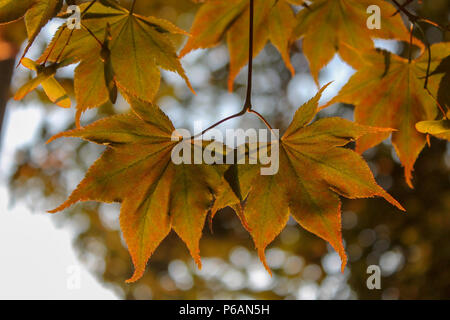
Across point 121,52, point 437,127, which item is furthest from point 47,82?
point 437,127

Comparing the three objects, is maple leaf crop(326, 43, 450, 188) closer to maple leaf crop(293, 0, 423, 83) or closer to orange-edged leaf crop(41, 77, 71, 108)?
maple leaf crop(293, 0, 423, 83)

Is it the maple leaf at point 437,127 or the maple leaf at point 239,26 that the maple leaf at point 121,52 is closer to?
the maple leaf at point 239,26

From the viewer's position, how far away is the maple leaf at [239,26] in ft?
2.76

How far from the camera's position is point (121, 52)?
726 mm

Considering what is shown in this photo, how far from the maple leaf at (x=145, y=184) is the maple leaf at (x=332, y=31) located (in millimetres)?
411

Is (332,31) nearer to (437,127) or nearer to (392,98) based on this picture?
(392,98)

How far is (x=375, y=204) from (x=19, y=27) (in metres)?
3.23

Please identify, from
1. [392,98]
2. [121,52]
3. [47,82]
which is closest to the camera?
[47,82]

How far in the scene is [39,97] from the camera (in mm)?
3430

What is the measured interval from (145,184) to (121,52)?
0.25 m

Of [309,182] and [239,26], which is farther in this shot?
[239,26]

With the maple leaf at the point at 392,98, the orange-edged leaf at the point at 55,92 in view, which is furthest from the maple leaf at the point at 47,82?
the maple leaf at the point at 392,98

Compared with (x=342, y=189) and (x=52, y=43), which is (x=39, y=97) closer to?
(x=52, y=43)

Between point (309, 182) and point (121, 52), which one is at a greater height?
Answer: point (121, 52)
